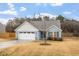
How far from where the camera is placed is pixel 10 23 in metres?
5.18

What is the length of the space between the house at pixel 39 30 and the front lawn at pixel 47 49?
0.08m

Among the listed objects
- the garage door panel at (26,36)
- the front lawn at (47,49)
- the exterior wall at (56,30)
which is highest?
the exterior wall at (56,30)

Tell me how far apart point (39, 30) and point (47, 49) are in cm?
22

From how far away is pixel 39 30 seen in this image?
5.20 metres

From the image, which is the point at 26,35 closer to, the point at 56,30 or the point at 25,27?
the point at 25,27

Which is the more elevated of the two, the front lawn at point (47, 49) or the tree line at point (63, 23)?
the tree line at point (63, 23)

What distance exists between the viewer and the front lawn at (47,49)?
5.14 meters

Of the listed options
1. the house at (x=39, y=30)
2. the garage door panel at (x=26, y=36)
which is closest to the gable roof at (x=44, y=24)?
the house at (x=39, y=30)

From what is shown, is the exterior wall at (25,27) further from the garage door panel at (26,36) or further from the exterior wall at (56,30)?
the exterior wall at (56,30)

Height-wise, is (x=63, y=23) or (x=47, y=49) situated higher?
(x=63, y=23)

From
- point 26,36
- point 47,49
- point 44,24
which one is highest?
point 44,24

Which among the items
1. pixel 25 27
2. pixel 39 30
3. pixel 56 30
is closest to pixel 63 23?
pixel 56 30

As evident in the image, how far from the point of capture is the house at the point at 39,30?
518 cm

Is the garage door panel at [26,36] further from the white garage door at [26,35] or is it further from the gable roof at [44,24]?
the gable roof at [44,24]
